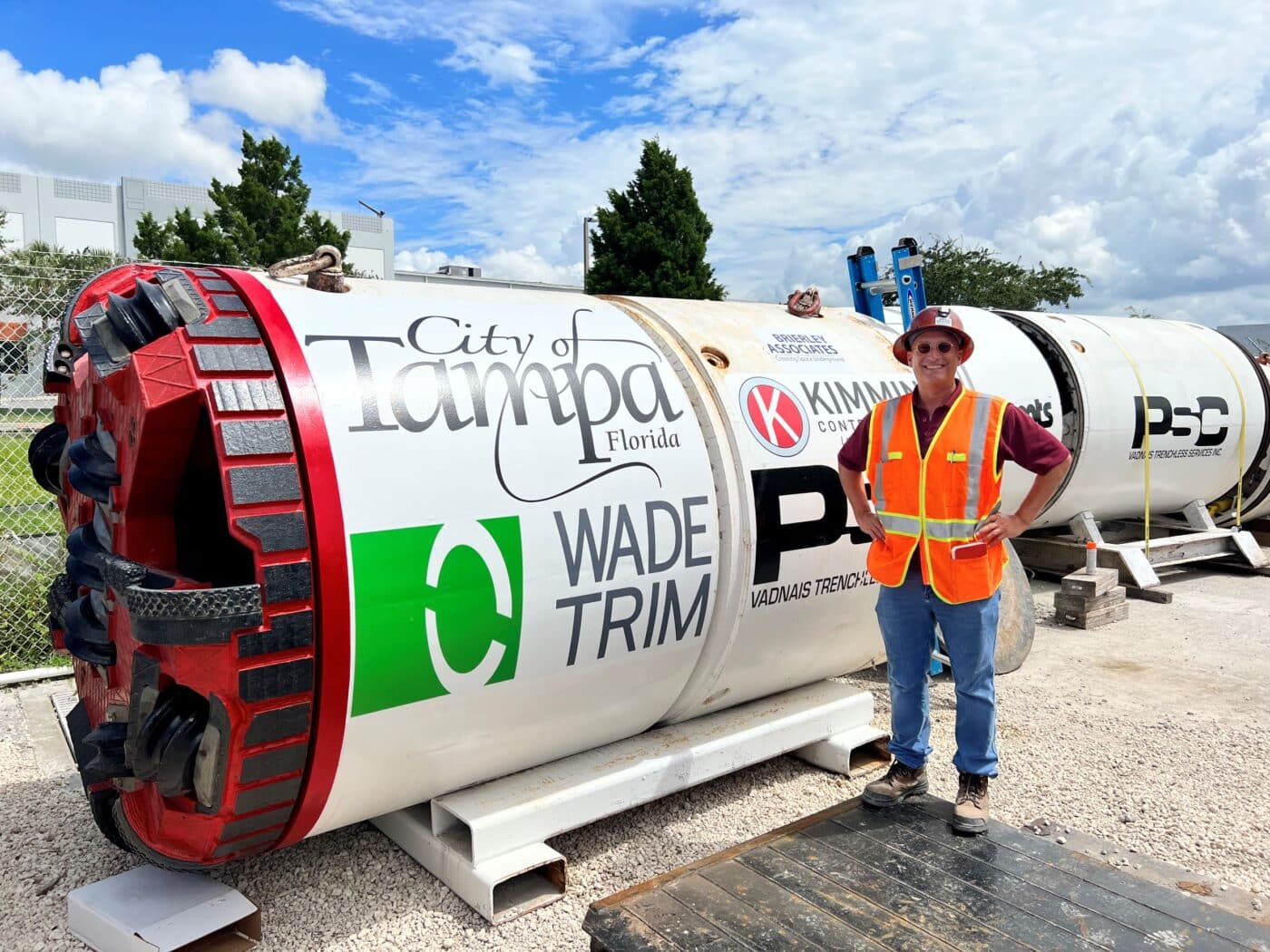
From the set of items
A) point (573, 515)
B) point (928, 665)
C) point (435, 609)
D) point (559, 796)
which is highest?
point (573, 515)

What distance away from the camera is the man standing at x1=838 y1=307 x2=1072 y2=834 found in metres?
3.41

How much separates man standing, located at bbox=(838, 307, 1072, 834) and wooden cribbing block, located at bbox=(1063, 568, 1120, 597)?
13.2 feet

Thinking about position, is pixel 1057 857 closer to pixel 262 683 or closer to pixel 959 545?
pixel 959 545

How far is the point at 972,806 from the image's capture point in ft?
11.2

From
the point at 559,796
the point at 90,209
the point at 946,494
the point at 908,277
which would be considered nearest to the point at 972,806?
the point at 946,494

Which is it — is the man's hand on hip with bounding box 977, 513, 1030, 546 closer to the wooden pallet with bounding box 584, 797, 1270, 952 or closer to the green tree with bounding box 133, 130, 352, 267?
the wooden pallet with bounding box 584, 797, 1270, 952

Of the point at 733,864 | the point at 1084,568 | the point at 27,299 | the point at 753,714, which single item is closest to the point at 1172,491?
the point at 1084,568

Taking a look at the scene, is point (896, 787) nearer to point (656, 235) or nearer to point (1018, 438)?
point (1018, 438)

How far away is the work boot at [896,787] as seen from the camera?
11.7ft

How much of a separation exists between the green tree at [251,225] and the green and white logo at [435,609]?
18.2m

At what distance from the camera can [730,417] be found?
374cm

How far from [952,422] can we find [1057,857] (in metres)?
1.54

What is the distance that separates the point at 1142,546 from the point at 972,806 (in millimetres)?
5799

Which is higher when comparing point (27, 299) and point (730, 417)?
point (27, 299)
